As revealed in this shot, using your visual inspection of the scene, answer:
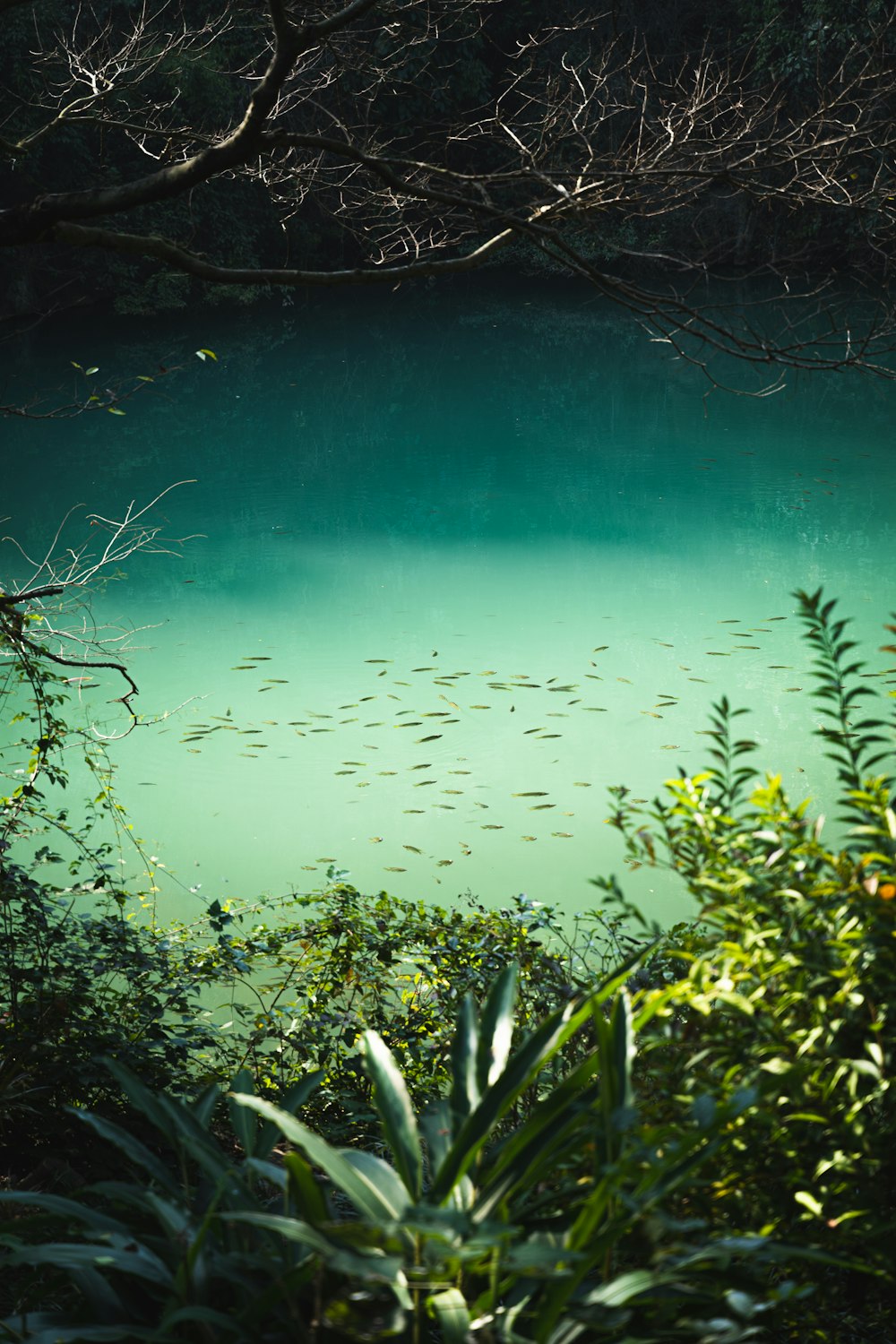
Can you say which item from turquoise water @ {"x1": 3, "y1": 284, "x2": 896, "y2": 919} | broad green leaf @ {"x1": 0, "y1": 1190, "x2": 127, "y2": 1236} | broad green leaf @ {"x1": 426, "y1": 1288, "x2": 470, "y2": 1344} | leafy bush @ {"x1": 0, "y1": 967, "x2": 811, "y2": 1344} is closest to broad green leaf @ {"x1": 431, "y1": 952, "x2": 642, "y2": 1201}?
leafy bush @ {"x1": 0, "y1": 967, "x2": 811, "y2": 1344}

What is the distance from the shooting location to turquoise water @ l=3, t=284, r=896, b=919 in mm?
4598

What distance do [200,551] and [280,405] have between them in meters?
4.47

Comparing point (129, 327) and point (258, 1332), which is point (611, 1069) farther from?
point (129, 327)

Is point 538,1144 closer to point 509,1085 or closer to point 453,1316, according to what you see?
point 509,1085

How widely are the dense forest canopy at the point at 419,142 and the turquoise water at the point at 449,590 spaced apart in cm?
124

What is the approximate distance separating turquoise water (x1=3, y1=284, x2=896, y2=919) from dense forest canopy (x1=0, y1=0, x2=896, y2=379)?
1.24 m

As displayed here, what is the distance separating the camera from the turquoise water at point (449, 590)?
4.60m

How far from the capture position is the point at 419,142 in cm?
504

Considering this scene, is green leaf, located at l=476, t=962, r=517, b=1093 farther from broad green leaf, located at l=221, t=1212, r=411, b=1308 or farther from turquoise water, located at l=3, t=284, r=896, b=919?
turquoise water, located at l=3, t=284, r=896, b=919

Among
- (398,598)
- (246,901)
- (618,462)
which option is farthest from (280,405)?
(246,901)

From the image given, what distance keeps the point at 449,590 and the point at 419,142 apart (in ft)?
8.95

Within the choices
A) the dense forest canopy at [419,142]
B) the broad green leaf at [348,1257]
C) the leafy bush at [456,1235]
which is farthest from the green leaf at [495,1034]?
the dense forest canopy at [419,142]

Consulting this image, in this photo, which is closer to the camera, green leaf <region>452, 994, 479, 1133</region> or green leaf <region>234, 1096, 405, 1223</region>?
green leaf <region>234, 1096, 405, 1223</region>

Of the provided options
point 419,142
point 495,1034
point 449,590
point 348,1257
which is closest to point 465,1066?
point 495,1034
